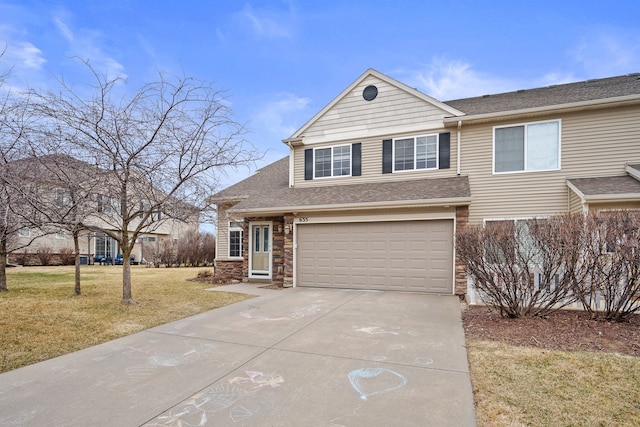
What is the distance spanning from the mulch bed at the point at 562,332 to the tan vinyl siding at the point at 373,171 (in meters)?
5.53

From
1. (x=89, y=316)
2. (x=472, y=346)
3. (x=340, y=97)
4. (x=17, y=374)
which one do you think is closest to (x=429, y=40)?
(x=340, y=97)

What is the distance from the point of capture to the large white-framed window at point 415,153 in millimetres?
11039

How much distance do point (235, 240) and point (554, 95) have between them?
12.6m

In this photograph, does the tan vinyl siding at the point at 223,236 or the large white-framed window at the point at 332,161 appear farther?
the tan vinyl siding at the point at 223,236

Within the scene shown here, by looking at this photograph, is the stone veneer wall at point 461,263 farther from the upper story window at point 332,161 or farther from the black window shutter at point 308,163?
the black window shutter at point 308,163

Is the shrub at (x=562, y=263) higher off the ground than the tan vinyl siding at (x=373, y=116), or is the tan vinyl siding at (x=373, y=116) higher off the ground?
the tan vinyl siding at (x=373, y=116)

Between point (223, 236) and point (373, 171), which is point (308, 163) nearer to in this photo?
point (373, 171)

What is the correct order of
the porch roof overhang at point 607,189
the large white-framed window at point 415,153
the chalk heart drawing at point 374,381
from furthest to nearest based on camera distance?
the large white-framed window at point 415,153 < the porch roof overhang at point 607,189 < the chalk heart drawing at point 374,381

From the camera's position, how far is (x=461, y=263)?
Answer: 30.4ft

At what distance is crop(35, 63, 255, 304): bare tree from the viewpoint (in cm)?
703

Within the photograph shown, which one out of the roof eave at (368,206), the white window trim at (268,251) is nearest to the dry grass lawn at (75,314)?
the white window trim at (268,251)

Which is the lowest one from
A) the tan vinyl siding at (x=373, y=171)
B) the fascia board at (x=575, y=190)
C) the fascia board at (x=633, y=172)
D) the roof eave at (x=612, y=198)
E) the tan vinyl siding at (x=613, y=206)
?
the tan vinyl siding at (x=613, y=206)

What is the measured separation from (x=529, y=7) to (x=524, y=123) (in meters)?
4.84

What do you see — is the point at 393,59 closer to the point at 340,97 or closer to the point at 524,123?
the point at 340,97
